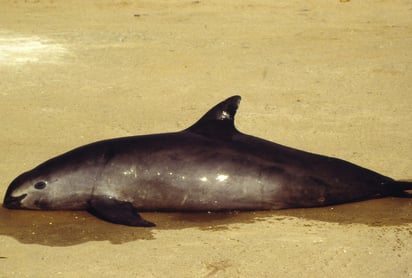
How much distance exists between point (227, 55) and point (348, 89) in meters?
2.70


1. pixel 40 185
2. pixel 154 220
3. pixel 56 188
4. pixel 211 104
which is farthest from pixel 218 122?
pixel 211 104

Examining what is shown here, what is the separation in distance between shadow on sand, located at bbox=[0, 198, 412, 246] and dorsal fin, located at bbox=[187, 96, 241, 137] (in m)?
0.76

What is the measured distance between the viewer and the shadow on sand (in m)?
5.84

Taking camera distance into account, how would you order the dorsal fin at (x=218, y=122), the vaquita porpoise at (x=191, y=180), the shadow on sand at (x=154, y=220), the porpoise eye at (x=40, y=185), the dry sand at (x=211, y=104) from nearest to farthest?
the dry sand at (x=211, y=104) → the shadow on sand at (x=154, y=220) → the vaquita porpoise at (x=191, y=180) → the porpoise eye at (x=40, y=185) → the dorsal fin at (x=218, y=122)

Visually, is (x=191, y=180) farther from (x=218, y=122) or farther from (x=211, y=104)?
(x=211, y=104)

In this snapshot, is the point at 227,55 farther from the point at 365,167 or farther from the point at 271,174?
the point at 271,174

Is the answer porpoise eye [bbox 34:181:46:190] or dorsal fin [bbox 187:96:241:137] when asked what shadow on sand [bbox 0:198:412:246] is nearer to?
porpoise eye [bbox 34:181:46:190]

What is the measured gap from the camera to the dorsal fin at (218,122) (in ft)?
22.1

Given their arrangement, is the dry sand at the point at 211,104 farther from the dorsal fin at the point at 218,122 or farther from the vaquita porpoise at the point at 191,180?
the dorsal fin at the point at 218,122

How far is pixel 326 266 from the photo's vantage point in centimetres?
521

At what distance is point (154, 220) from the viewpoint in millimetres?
6180

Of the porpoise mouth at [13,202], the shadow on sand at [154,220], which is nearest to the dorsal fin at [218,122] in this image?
the shadow on sand at [154,220]

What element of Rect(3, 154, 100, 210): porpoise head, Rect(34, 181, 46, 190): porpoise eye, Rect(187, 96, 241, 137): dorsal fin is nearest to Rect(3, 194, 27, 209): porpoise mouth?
Rect(3, 154, 100, 210): porpoise head

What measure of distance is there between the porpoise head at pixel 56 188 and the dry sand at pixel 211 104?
0.10m
